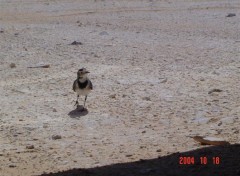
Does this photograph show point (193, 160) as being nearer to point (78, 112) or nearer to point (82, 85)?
point (78, 112)

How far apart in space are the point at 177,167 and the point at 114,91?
4687 mm

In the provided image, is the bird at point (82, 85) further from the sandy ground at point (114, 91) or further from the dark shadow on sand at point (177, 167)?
the dark shadow on sand at point (177, 167)

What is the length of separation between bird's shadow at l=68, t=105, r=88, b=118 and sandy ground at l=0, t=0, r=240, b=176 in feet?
0.18

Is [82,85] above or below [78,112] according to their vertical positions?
above

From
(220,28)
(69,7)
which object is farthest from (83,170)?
(69,7)

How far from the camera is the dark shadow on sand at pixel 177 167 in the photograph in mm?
6234

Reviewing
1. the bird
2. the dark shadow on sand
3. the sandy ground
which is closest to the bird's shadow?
the sandy ground

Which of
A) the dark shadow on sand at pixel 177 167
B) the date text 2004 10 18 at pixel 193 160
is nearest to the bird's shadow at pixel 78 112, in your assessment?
the dark shadow on sand at pixel 177 167

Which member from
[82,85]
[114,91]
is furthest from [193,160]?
[114,91]

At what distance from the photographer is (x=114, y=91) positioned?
36.2ft

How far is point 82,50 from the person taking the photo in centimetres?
1541

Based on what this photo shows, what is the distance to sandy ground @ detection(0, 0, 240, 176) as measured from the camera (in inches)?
308

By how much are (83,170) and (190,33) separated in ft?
41.8

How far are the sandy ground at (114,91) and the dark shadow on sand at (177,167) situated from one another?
1.13 feet
